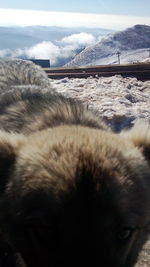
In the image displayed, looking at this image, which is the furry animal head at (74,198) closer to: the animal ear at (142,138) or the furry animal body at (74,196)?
the furry animal body at (74,196)

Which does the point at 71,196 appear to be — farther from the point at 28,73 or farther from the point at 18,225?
the point at 28,73

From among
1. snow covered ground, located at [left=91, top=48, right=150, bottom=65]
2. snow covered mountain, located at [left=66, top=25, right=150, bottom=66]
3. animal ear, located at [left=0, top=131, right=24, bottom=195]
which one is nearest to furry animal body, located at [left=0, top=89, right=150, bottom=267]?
animal ear, located at [left=0, top=131, right=24, bottom=195]

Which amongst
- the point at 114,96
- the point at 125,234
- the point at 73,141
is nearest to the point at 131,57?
the point at 114,96

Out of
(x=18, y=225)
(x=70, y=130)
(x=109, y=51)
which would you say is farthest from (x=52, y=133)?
(x=109, y=51)

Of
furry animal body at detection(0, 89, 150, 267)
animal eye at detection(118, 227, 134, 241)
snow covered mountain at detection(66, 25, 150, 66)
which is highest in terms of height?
snow covered mountain at detection(66, 25, 150, 66)

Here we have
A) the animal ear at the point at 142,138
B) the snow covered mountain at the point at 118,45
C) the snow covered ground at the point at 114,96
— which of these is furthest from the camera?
the snow covered mountain at the point at 118,45

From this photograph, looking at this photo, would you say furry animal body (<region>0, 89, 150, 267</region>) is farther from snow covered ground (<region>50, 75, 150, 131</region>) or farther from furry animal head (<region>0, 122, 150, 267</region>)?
snow covered ground (<region>50, 75, 150, 131</region>)

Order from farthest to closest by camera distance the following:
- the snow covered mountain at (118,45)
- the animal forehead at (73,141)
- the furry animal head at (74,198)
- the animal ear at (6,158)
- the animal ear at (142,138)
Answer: the snow covered mountain at (118,45)
the animal ear at (142,138)
the animal ear at (6,158)
the animal forehead at (73,141)
the furry animal head at (74,198)

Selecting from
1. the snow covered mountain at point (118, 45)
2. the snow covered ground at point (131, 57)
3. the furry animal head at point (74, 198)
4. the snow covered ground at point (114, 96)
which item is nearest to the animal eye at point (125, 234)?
the furry animal head at point (74, 198)

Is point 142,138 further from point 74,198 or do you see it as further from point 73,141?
point 74,198
